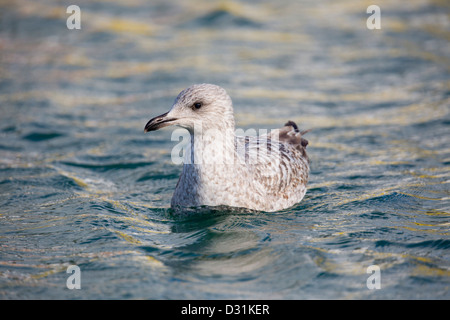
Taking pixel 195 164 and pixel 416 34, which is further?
pixel 416 34

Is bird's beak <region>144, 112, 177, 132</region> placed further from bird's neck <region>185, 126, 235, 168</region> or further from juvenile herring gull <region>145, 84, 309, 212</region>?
bird's neck <region>185, 126, 235, 168</region>

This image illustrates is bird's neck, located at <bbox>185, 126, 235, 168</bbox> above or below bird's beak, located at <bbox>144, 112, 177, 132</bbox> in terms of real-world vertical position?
below

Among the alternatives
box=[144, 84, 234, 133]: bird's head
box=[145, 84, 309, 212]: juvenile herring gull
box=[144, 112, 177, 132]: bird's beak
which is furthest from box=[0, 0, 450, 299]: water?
box=[144, 112, 177, 132]: bird's beak

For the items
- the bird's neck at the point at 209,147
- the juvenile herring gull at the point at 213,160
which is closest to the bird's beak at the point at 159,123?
the juvenile herring gull at the point at 213,160

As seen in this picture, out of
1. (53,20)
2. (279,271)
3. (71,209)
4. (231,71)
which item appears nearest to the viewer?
(279,271)

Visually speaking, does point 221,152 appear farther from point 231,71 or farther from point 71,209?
point 231,71

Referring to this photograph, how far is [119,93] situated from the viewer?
41.4 feet

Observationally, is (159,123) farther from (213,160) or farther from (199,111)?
(213,160)

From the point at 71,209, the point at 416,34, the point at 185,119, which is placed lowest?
the point at 71,209

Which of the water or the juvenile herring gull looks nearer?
the water

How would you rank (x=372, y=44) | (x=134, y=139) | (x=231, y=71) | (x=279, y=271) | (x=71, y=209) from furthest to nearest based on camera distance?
(x=372, y=44) < (x=231, y=71) < (x=134, y=139) < (x=71, y=209) < (x=279, y=271)

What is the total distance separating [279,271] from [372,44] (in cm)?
1051

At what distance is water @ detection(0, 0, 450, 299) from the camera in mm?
5855
